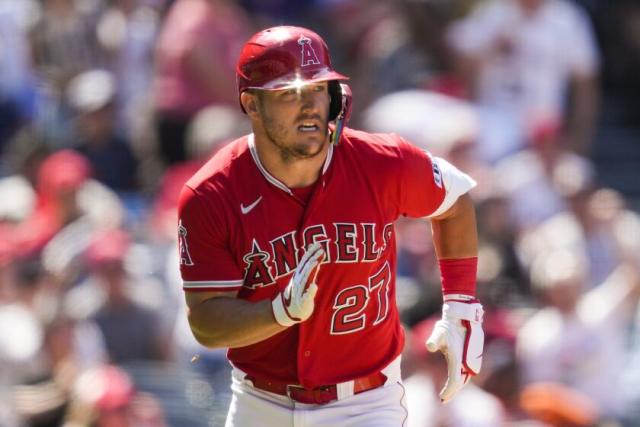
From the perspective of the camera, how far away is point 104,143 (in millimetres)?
9391

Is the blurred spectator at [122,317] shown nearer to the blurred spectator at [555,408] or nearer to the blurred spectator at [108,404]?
the blurred spectator at [108,404]

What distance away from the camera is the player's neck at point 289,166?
14.6ft

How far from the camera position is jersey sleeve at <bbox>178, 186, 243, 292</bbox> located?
4316mm

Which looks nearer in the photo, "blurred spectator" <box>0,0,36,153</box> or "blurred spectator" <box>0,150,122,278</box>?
"blurred spectator" <box>0,150,122,278</box>

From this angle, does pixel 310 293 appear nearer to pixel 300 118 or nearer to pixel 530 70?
pixel 300 118

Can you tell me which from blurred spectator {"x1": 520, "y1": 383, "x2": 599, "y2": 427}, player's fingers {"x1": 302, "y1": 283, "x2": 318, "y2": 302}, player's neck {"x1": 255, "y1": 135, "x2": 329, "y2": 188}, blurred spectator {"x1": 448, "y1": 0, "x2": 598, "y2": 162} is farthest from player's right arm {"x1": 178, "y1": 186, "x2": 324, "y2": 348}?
blurred spectator {"x1": 448, "y1": 0, "x2": 598, "y2": 162}

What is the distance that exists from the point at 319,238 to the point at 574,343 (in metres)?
3.36

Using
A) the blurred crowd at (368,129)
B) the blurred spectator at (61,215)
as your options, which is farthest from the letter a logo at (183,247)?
the blurred spectator at (61,215)

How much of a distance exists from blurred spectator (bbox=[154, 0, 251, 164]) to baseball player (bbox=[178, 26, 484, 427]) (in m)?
4.44

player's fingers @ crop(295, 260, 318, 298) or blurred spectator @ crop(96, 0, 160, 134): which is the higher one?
player's fingers @ crop(295, 260, 318, 298)

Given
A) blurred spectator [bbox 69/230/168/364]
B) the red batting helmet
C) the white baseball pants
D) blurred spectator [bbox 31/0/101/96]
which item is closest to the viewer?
the red batting helmet

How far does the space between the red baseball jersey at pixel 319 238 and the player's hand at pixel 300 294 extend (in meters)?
0.30

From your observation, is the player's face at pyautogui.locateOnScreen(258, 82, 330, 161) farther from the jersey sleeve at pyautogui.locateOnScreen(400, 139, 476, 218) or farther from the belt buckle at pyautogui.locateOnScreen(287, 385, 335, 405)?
the belt buckle at pyautogui.locateOnScreen(287, 385, 335, 405)

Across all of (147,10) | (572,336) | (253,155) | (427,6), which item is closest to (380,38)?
(427,6)
